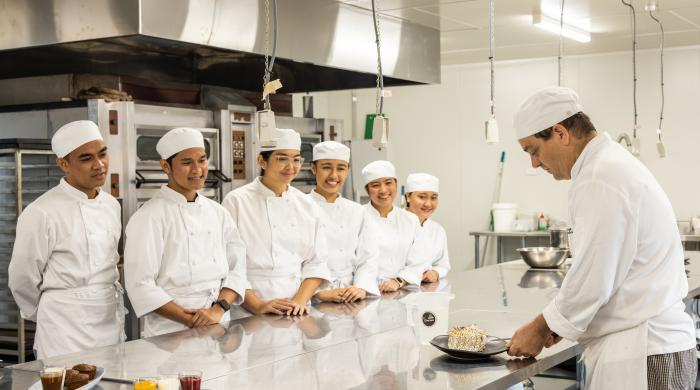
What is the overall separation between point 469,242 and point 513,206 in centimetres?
71

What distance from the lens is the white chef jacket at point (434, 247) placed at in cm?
477

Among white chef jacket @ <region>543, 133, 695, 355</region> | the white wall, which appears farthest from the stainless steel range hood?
the white wall

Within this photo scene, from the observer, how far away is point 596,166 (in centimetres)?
239

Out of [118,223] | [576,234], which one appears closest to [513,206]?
[118,223]

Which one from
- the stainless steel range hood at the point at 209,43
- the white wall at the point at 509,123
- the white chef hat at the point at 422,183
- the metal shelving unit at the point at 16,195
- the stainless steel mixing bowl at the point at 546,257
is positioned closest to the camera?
the stainless steel range hood at the point at 209,43

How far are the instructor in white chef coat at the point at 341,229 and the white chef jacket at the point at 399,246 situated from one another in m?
0.27

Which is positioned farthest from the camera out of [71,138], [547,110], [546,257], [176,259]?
[546,257]

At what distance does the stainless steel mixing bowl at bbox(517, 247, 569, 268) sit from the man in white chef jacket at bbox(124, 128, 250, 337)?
85.2 inches

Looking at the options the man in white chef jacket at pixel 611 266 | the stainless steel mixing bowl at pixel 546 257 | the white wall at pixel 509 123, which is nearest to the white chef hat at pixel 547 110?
the man in white chef jacket at pixel 611 266

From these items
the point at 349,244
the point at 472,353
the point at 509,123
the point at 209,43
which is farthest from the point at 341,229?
the point at 509,123

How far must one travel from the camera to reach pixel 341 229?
165 inches

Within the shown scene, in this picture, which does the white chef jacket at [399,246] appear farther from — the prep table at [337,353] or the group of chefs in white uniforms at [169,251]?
the prep table at [337,353]

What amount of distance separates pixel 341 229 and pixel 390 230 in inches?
19.6

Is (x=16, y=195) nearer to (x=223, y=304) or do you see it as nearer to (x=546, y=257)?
(x=223, y=304)
